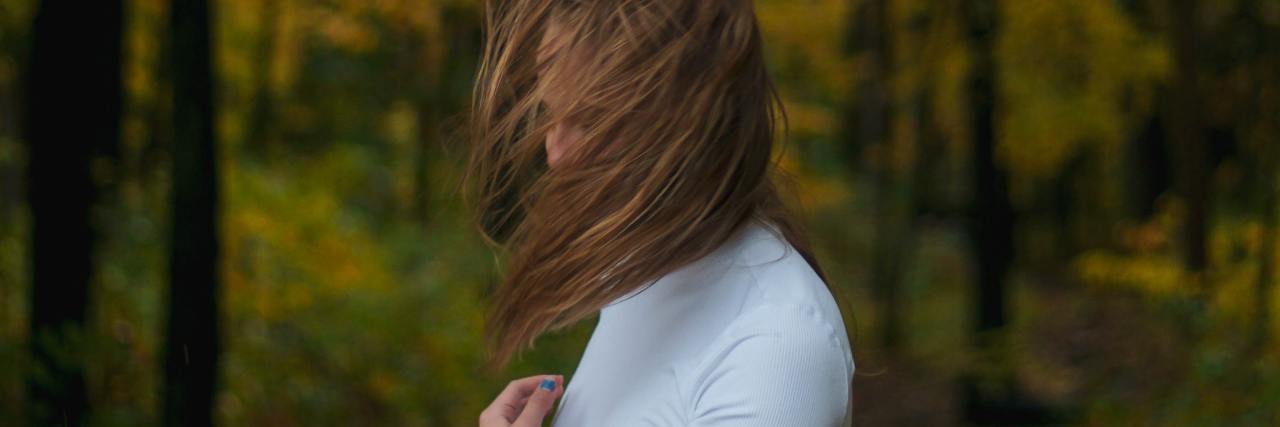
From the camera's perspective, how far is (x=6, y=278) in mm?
6184

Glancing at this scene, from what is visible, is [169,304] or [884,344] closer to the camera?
[169,304]

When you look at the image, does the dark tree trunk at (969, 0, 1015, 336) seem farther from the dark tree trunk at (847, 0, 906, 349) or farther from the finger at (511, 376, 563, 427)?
the finger at (511, 376, 563, 427)

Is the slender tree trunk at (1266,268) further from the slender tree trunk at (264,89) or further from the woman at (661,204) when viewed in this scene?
the slender tree trunk at (264,89)

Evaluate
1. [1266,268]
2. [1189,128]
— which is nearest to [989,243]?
[1189,128]

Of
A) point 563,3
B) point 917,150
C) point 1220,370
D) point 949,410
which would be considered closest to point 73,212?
point 563,3

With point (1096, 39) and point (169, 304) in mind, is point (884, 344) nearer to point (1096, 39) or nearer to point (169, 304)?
point (1096, 39)

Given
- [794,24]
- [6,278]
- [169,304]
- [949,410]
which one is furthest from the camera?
[794,24]

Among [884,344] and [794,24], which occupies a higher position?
[794,24]

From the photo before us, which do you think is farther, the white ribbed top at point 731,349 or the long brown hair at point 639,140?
the long brown hair at point 639,140

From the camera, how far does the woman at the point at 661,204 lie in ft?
3.92

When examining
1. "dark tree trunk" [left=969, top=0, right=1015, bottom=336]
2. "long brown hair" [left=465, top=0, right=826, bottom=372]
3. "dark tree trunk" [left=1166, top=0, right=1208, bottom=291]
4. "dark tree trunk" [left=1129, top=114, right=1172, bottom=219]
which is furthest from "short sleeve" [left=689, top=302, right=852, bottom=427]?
"dark tree trunk" [left=1129, top=114, right=1172, bottom=219]

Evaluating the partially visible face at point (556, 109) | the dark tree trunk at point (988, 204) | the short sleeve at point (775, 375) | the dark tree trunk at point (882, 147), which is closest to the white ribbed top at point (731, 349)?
the short sleeve at point (775, 375)

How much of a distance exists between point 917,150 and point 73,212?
9.99 m

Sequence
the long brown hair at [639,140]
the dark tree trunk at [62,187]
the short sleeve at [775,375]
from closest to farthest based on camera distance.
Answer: the short sleeve at [775,375]
the long brown hair at [639,140]
the dark tree trunk at [62,187]
